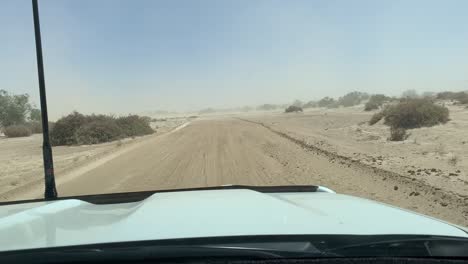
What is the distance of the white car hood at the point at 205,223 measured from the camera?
2414mm

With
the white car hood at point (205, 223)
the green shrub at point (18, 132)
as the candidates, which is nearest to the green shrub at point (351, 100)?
the green shrub at point (18, 132)

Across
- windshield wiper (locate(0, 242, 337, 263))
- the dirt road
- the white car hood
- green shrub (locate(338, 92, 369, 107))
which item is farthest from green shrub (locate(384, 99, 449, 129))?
green shrub (locate(338, 92, 369, 107))

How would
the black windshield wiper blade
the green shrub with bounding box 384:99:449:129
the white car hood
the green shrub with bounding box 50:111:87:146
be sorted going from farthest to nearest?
1. the green shrub with bounding box 50:111:87:146
2. the green shrub with bounding box 384:99:449:129
3. the white car hood
4. the black windshield wiper blade

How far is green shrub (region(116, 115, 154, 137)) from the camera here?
156 feet

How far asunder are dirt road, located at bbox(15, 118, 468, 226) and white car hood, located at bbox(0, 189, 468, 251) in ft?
22.0

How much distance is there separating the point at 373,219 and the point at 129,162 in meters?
19.0

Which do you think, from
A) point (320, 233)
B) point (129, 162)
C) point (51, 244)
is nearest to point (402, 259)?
point (320, 233)

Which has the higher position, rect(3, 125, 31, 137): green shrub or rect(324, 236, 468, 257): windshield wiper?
rect(324, 236, 468, 257): windshield wiper

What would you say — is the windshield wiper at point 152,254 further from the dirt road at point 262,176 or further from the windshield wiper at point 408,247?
the dirt road at point 262,176

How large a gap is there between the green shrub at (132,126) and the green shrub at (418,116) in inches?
878

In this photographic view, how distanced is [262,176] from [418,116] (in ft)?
70.7

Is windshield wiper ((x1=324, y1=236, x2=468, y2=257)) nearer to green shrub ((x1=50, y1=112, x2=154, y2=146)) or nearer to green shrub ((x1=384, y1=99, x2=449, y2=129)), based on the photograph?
green shrub ((x1=384, y1=99, x2=449, y2=129))

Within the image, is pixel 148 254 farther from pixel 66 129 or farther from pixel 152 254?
pixel 66 129

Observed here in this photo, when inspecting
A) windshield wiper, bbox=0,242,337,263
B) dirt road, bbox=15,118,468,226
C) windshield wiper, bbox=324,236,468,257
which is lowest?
dirt road, bbox=15,118,468,226
